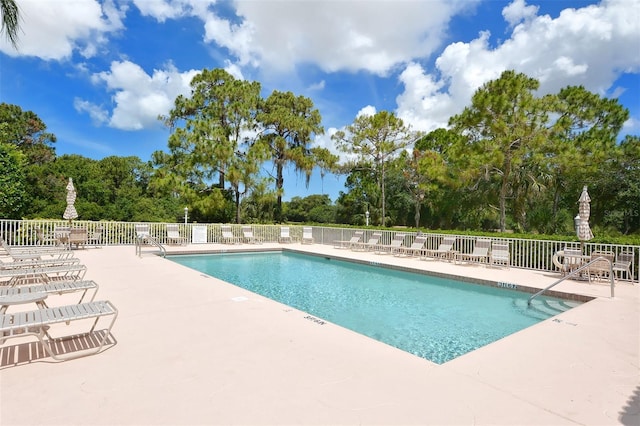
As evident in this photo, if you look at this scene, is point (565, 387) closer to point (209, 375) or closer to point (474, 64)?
point (209, 375)

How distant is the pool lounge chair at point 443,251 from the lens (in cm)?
1073

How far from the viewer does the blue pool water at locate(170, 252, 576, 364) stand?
4.58m

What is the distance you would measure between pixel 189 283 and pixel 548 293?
22.0ft

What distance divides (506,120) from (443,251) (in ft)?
25.2

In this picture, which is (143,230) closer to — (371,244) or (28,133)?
(371,244)

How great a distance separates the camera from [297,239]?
1698 centimetres

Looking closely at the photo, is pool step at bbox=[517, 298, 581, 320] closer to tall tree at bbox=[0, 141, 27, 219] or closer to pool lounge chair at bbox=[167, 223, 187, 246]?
pool lounge chair at bbox=[167, 223, 187, 246]

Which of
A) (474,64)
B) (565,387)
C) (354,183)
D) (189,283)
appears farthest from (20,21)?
(354,183)

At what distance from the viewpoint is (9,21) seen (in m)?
7.72

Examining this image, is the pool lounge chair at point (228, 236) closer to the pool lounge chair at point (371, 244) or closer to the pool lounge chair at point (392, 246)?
the pool lounge chair at point (371, 244)

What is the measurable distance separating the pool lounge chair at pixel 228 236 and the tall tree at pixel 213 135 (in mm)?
4507

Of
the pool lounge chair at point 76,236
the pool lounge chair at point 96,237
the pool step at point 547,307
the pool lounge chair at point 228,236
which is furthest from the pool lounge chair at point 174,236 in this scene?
the pool step at point 547,307

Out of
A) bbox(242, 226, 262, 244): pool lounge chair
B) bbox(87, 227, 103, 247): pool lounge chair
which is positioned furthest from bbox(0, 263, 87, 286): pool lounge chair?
bbox(242, 226, 262, 244): pool lounge chair

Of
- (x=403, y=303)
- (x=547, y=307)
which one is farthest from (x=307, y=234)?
(x=547, y=307)
